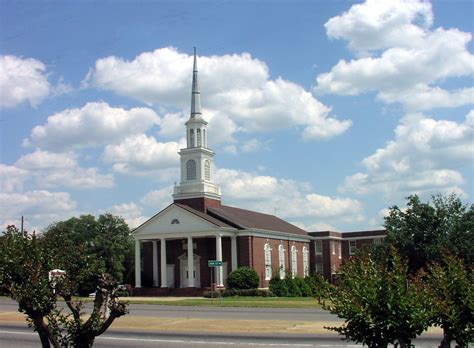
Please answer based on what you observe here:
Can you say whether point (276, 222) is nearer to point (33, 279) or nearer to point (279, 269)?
point (279, 269)

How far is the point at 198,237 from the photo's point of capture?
6241cm

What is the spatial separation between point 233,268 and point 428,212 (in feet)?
87.1

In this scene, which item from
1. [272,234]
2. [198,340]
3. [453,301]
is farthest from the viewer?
[272,234]

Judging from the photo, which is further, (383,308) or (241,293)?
(241,293)

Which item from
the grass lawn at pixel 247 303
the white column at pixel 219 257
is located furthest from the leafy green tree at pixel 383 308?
the white column at pixel 219 257

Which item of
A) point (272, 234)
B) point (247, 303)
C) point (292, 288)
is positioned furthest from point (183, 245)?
point (247, 303)

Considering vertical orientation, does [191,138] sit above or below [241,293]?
above

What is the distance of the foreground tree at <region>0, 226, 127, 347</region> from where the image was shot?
38.2ft

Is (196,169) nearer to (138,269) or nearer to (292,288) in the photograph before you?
(138,269)

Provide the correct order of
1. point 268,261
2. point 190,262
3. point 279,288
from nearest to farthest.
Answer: point 279,288, point 190,262, point 268,261

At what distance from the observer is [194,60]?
2623 inches

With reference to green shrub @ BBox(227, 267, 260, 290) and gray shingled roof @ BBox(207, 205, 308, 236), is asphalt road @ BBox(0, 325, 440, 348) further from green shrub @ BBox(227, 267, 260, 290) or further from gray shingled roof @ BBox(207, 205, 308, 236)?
gray shingled roof @ BBox(207, 205, 308, 236)

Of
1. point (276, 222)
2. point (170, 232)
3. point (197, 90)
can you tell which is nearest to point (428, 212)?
point (170, 232)

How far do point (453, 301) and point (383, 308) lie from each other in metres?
1.43
